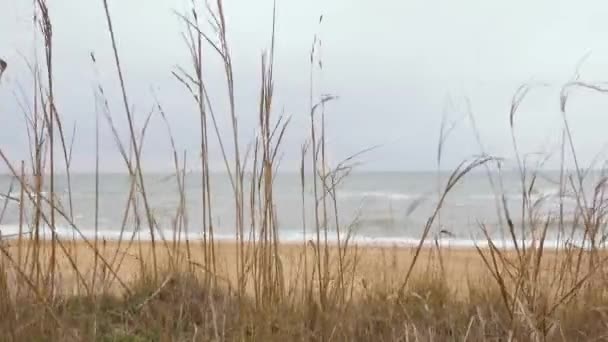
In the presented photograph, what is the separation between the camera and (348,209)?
37.4ft

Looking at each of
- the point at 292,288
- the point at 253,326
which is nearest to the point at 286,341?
the point at 253,326

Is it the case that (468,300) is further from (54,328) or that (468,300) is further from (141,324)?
(54,328)

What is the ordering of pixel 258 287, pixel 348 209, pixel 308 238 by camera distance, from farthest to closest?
pixel 348 209
pixel 308 238
pixel 258 287

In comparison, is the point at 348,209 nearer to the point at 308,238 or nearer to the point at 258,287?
the point at 308,238

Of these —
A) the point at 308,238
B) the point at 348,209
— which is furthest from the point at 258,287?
the point at 348,209

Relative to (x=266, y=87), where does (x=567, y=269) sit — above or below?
below

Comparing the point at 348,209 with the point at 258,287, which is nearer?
the point at 258,287

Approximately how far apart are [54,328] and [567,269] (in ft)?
4.12

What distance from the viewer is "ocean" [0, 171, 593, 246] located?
188cm

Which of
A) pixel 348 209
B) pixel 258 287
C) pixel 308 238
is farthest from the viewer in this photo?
pixel 348 209

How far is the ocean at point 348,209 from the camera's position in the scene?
6.18ft

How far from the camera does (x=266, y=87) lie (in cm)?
137


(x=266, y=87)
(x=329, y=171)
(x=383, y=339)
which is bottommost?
(x=383, y=339)

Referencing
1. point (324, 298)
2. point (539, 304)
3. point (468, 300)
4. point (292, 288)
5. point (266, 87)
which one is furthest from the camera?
point (468, 300)
